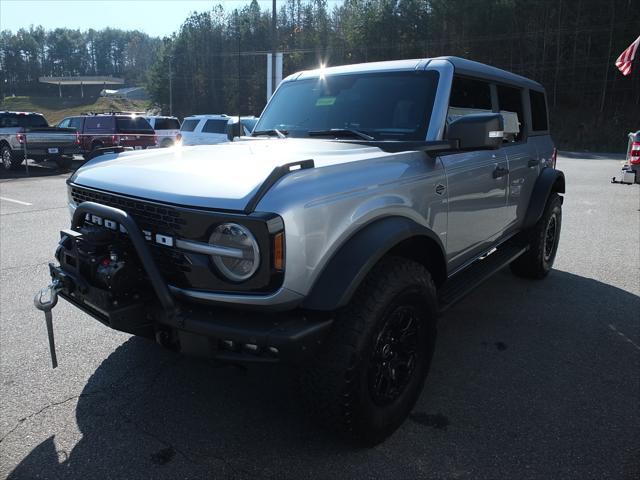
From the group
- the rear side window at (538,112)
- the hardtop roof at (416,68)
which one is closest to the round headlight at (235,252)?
the hardtop roof at (416,68)

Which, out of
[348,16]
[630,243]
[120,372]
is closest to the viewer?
[120,372]

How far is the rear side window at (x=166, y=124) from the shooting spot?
2014 cm

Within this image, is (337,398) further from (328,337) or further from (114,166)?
(114,166)

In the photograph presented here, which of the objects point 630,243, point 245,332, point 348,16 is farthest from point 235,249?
point 348,16

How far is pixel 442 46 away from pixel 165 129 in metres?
38.3

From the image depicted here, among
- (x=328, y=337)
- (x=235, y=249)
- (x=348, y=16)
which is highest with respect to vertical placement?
(x=348, y=16)

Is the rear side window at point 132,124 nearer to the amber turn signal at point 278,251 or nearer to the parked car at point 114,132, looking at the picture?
the parked car at point 114,132

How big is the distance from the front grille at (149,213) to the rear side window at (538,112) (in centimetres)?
394

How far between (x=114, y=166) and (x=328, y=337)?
1.54m

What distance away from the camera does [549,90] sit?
156 feet

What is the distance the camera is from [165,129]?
797 inches

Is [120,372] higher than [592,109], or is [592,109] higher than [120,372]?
[592,109]

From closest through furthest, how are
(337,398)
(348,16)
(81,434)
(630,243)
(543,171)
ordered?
(337,398), (81,434), (543,171), (630,243), (348,16)

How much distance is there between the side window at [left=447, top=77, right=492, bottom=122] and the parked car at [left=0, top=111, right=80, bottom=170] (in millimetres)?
16123
